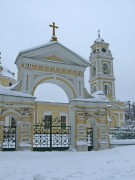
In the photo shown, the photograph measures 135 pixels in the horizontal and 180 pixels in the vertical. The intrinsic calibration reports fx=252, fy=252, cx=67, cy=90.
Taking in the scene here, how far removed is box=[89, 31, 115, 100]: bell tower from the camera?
39272 mm

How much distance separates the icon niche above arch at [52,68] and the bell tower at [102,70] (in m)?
24.0


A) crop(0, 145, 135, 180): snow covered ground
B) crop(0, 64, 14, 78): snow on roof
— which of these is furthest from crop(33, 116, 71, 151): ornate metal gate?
crop(0, 64, 14, 78): snow on roof

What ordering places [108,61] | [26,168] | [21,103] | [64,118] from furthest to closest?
1. [108,61]
2. [64,118]
3. [21,103]
4. [26,168]

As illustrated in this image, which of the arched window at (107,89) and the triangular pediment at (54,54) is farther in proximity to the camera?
the arched window at (107,89)

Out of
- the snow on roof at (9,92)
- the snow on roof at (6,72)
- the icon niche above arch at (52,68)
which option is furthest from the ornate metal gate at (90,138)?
the snow on roof at (6,72)

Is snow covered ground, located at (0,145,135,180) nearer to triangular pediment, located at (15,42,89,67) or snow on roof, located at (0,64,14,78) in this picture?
triangular pediment, located at (15,42,89,67)

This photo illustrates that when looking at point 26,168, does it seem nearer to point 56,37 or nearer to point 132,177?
point 132,177

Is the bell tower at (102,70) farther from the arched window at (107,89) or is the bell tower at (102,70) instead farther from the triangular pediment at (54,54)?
the triangular pediment at (54,54)

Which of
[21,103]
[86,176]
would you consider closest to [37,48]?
[21,103]

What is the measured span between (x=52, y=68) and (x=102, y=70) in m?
26.2

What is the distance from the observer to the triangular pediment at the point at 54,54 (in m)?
14.2

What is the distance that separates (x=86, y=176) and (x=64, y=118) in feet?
86.9

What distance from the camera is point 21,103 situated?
43.2 ft

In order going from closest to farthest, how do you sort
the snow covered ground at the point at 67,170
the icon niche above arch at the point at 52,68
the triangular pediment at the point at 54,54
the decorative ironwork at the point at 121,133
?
the snow covered ground at the point at 67,170 < the icon niche above arch at the point at 52,68 < the triangular pediment at the point at 54,54 < the decorative ironwork at the point at 121,133
